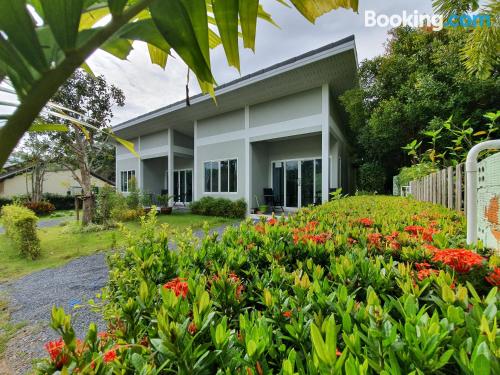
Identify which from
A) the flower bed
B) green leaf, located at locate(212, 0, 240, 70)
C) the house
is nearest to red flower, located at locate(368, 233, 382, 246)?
the flower bed

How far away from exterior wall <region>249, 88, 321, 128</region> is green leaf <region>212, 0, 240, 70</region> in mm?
9735

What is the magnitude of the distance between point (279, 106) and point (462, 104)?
680 cm

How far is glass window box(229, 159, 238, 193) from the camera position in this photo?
480 inches

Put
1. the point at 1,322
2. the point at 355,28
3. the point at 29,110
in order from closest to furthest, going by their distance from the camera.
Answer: the point at 29,110
the point at 1,322
the point at 355,28

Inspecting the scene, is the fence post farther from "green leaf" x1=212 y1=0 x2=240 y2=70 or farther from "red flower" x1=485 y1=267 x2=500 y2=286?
"green leaf" x1=212 y1=0 x2=240 y2=70

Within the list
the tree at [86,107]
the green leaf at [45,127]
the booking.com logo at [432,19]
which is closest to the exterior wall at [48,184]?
the tree at [86,107]

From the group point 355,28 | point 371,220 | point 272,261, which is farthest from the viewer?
point 355,28

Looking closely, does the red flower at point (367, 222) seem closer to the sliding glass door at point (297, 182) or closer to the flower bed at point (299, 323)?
the flower bed at point (299, 323)

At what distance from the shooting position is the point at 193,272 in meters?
1.43

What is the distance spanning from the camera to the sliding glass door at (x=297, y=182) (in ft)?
37.0

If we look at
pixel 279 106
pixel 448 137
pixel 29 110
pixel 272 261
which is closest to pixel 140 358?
pixel 29 110

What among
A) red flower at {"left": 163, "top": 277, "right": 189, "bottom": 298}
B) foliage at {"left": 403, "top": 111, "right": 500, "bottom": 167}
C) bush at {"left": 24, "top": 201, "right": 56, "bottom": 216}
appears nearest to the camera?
red flower at {"left": 163, "top": 277, "right": 189, "bottom": 298}

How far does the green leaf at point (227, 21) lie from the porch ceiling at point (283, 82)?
20.2 ft

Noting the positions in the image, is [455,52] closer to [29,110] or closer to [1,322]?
[29,110]
